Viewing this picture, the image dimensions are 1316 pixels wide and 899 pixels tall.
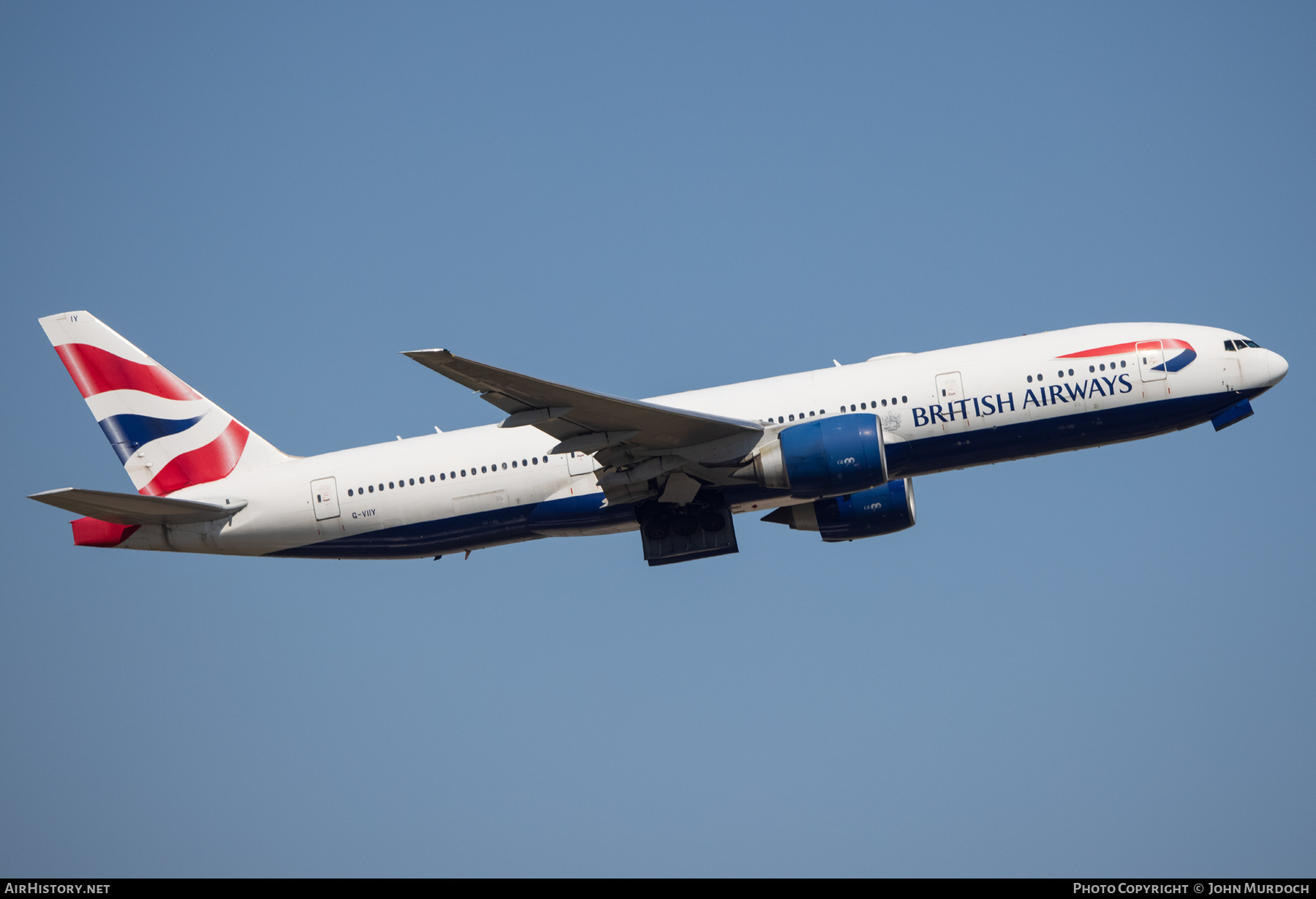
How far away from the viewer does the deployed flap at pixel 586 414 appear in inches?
1136

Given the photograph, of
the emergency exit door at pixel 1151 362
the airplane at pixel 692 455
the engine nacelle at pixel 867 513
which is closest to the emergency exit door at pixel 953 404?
the airplane at pixel 692 455

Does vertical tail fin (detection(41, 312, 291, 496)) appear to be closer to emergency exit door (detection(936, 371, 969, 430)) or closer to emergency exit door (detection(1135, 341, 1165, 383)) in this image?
emergency exit door (detection(936, 371, 969, 430))

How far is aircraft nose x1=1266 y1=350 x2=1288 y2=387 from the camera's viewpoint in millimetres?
33156

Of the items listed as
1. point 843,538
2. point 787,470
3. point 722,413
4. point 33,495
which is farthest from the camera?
point 843,538

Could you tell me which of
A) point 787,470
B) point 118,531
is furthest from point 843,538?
point 118,531

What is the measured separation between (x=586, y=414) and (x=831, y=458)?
6322 millimetres

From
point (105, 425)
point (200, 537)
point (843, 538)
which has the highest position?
point (105, 425)

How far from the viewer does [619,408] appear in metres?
30.9

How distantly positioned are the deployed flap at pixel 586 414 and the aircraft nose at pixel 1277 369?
13.9 m

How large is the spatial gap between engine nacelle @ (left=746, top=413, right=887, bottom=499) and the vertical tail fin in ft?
51.4

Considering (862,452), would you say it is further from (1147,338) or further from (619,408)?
(1147,338)

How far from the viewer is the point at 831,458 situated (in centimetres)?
3161

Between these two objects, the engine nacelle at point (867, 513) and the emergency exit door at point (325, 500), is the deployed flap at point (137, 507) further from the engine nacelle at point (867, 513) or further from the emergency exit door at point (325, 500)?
the engine nacelle at point (867, 513)
